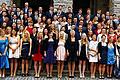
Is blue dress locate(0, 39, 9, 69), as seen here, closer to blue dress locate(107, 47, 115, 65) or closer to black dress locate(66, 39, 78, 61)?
black dress locate(66, 39, 78, 61)

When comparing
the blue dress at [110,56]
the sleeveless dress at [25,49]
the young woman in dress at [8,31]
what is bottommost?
the blue dress at [110,56]

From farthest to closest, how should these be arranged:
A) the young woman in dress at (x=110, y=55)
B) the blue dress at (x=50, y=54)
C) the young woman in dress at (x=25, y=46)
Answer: the young woman in dress at (x=110, y=55) → the young woman in dress at (x=25, y=46) → the blue dress at (x=50, y=54)

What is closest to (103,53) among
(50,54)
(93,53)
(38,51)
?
(93,53)

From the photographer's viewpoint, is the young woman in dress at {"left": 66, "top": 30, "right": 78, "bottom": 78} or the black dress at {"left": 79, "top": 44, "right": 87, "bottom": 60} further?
the black dress at {"left": 79, "top": 44, "right": 87, "bottom": 60}

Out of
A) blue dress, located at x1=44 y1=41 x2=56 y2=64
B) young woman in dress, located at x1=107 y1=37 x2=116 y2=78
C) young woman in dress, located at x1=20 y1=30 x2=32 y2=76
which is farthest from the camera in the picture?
young woman in dress, located at x1=107 y1=37 x2=116 y2=78

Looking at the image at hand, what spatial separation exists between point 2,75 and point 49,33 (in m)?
2.74

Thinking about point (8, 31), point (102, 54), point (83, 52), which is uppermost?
point (8, 31)

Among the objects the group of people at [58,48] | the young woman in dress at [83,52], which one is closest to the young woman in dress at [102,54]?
the group of people at [58,48]

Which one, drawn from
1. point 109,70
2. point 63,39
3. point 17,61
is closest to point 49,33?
point 63,39

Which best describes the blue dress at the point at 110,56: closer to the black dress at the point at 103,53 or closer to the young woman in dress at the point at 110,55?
the young woman in dress at the point at 110,55

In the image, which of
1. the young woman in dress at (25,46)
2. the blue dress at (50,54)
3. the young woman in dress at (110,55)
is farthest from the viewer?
the young woman in dress at (110,55)

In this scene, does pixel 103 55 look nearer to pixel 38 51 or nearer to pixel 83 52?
pixel 83 52

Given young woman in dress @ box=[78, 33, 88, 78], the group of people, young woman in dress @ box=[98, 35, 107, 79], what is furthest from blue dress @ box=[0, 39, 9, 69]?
young woman in dress @ box=[98, 35, 107, 79]

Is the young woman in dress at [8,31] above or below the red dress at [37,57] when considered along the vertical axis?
above
